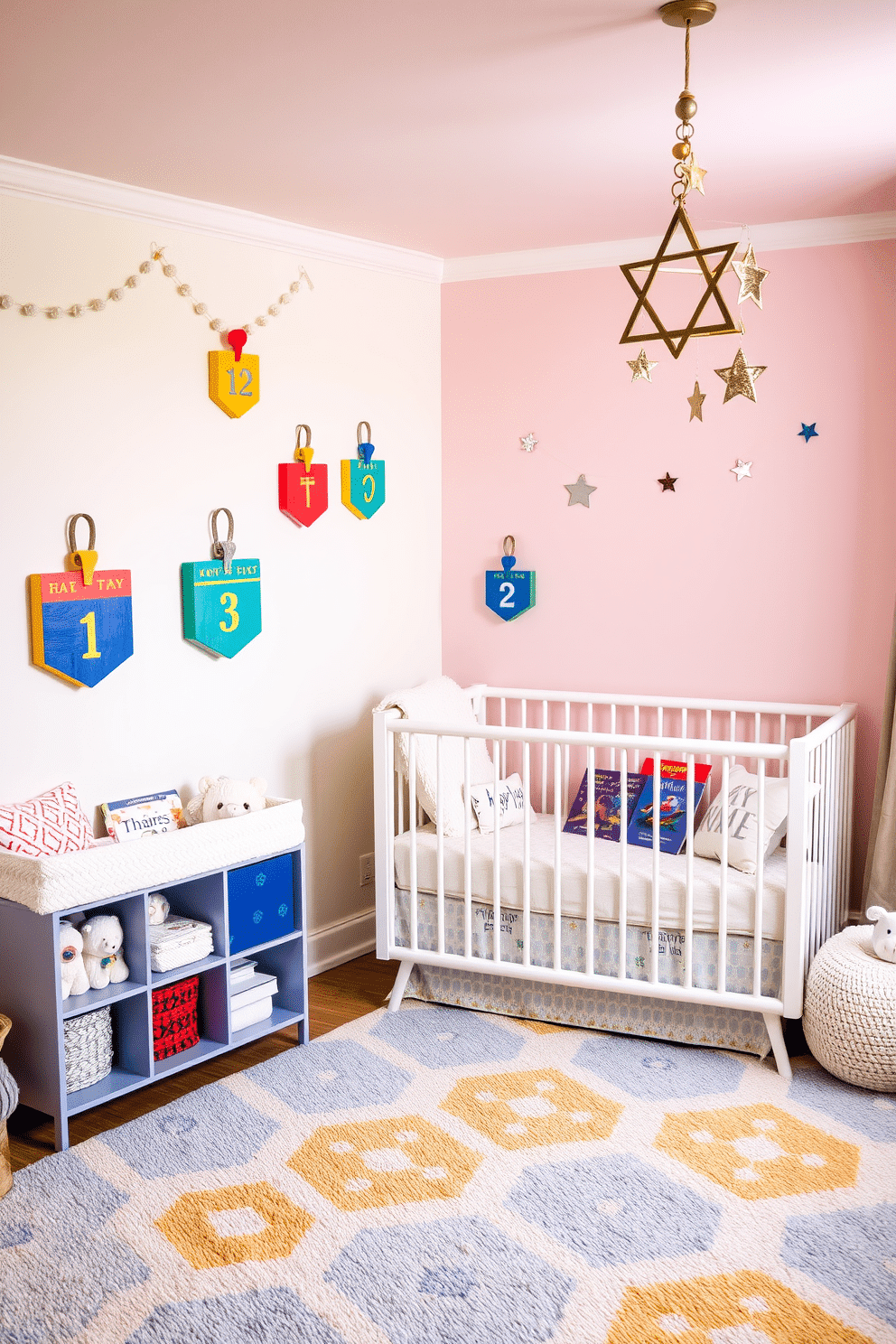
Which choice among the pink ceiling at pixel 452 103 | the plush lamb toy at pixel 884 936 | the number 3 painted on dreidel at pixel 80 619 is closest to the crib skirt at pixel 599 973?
the plush lamb toy at pixel 884 936

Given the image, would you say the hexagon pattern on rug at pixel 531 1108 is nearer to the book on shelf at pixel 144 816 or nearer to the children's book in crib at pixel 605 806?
the children's book in crib at pixel 605 806

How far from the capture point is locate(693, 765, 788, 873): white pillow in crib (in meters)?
2.90

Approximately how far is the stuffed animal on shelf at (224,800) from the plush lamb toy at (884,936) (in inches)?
61.5

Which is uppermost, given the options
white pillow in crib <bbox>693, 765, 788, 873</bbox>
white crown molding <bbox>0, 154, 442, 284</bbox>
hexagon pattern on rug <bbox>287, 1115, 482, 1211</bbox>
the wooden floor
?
white crown molding <bbox>0, 154, 442, 284</bbox>

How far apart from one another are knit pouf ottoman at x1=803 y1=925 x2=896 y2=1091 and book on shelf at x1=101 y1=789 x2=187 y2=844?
1.66 m

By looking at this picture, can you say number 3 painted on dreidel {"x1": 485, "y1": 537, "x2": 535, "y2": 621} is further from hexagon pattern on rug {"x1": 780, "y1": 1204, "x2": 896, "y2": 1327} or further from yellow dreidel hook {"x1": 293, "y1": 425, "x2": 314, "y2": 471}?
hexagon pattern on rug {"x1": 780, "y1": 1204, "x2": 896, "y2": 1327}

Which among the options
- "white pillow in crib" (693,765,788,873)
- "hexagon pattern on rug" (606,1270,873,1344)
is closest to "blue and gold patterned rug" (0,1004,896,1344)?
"hexagon pattern on rug" (606,1270,873,1344)

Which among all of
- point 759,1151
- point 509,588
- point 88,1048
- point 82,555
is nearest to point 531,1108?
point 759,1151

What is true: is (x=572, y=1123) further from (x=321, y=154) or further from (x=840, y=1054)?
(x=321, y=154)

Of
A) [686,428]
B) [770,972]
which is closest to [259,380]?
[686,428]

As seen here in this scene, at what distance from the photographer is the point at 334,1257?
203 centimetres

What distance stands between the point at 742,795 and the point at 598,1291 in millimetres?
1447

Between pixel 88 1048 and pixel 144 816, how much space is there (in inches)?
24.2

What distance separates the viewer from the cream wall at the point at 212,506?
2654 mm
